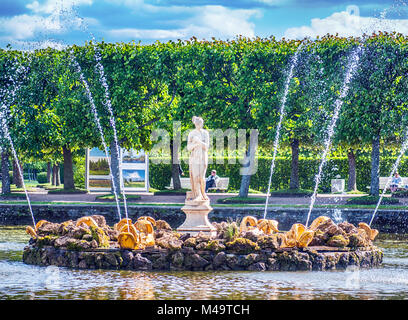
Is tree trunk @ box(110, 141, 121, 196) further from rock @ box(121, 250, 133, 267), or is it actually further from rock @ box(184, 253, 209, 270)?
rock @ box(184, 253, 209, 270)

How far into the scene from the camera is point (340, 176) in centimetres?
4566

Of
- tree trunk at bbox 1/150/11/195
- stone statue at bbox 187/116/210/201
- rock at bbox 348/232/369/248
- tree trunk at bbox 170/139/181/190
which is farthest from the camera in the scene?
tree trunk at bbox 170/139/181/190

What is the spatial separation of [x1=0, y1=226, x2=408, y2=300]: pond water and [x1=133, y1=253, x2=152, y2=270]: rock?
0.35 meters

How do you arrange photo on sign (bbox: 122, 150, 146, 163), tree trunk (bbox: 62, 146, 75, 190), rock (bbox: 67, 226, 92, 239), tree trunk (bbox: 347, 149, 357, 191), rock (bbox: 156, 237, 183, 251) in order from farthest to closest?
tree trunk (bbox: 347, 149, 357, 191) → photo on sign (bbox: 122, 150, 146, 163) → tree trunk (bbox: 62, 146, 75, 190) → rock (bbox: 67, 226, 92, 239) → rock (bbox: 156, 237, 183, 251)

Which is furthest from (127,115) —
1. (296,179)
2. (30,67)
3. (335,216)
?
(335,216)

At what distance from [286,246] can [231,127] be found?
17.5m

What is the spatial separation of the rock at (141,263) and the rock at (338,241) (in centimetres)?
423

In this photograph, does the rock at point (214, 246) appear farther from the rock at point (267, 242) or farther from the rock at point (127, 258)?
the rock at point (127, 258)

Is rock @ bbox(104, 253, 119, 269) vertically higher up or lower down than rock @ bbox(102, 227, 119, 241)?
lower down

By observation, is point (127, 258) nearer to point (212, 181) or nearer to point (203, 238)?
point (203, 238)

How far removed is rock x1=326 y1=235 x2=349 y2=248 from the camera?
1773 cm

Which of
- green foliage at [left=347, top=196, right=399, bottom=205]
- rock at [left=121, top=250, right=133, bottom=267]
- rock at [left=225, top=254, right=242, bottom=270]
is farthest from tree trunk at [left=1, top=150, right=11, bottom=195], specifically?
rock at [left=225, top=254, right=242, bottom=270]

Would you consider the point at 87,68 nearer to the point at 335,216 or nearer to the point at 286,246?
the point at 335,216

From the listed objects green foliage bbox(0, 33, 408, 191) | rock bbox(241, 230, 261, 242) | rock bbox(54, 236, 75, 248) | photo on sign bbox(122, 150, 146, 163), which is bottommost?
rock bbox(54, 236, 75, 248)
